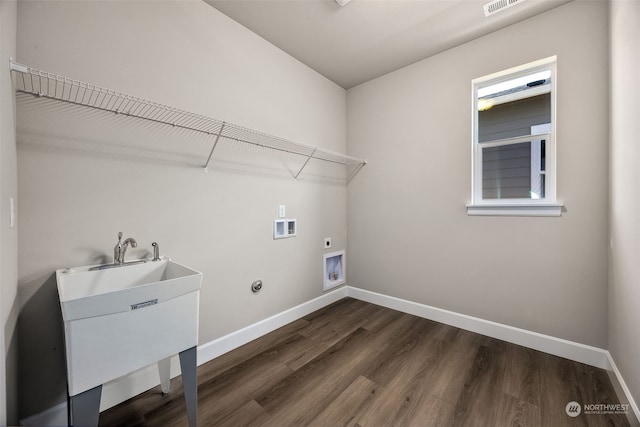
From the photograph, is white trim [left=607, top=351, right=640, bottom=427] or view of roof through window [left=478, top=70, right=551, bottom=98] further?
view of roof through window [left=478, top=70, right=551, bottom=98]

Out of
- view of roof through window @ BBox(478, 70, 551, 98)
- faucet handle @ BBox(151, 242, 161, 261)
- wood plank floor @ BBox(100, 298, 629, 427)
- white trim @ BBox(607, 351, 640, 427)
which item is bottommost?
wood plank floor @ BBox(100, 298, 629, 427)

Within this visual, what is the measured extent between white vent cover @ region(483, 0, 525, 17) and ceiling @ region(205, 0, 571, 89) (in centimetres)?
5

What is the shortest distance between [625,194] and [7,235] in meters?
2.92

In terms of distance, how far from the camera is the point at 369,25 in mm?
2047

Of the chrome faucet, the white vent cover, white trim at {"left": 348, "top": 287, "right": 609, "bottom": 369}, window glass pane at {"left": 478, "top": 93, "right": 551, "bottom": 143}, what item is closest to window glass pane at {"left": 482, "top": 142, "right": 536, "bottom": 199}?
window glass pane at {"left": 478, "top": 93, "right": 551, "bottom": 143}

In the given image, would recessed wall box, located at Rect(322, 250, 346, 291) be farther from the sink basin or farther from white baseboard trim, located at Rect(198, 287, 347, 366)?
the sink basin

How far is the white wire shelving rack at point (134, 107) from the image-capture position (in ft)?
3.76

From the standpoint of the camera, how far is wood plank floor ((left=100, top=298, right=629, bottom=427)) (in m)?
1.35

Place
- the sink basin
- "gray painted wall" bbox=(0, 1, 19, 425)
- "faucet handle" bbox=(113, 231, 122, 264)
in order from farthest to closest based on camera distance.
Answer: "faucet handle" bbox=(113, 231, 122, 264) < the sink basin < "gray painted wall" bbox=(0, 1, 19, 425)

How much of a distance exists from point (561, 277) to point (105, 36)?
3.39m

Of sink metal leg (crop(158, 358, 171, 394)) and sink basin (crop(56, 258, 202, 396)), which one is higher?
sink basin (crop(56, 258, 202, 396))

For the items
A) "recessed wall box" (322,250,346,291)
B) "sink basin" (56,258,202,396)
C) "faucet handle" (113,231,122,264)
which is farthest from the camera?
"recessed wall box" (322,250,346,291)

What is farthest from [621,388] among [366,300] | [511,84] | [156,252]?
[156,252]

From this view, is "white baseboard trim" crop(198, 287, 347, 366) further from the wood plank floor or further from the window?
the window
